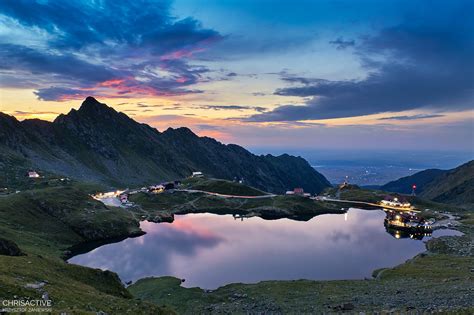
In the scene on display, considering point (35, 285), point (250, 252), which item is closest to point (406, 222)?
point (250, 252)

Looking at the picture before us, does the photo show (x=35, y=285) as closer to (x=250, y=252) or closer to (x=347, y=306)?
(x=347, y=306)

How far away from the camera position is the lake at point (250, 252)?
322ft

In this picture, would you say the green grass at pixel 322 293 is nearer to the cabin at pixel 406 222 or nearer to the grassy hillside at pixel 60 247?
the grassy hillside at pixel 60 247

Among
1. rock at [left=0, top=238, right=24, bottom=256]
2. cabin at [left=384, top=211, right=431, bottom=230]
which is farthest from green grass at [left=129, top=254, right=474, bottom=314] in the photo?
cabin at [left=384, top=211, right=431, bottom=230]

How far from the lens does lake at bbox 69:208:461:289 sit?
322ft

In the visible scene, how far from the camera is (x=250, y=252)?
123000mm

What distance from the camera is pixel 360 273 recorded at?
99.7 metres

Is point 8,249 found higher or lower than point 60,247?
higher

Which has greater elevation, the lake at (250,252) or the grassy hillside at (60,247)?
the grassy hillside at (60,247)

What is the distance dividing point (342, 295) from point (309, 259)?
47383mm

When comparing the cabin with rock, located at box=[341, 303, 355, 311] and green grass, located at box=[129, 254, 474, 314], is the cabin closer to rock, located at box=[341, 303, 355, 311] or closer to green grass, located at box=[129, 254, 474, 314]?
green grass, located at box=[129, 254, 474, 314]

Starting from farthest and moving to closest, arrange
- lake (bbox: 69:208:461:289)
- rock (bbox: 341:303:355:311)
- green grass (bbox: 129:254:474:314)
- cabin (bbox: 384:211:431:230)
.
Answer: cabin (bbox: 384:211:431:230)
lake (bbox: 69:208:461:289)
green grass (bbox: 129:254:474:314)
rock (bbox: 341:303:355:311)

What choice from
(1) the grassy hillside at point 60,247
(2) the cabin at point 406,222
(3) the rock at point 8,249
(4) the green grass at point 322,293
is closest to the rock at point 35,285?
(1) the grassy hillside at point 60,247

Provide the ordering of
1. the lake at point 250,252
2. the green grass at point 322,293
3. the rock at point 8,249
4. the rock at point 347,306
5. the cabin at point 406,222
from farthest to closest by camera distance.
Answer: the cabin at point 406,222
the lake at point 250,252
the rock at point 8,249
the green grass at point 322,293
the rock at point 347,306
